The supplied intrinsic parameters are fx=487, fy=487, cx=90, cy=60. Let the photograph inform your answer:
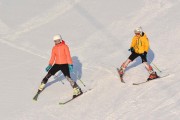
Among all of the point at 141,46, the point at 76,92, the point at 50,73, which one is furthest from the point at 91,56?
the point at 76,92

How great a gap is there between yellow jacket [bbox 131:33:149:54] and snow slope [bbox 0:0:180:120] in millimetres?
849

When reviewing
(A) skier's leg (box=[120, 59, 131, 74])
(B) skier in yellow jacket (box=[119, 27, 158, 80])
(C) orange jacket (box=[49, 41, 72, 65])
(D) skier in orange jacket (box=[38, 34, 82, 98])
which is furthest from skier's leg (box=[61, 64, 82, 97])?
(B) skier in yellow jacket (box=[119, 27, 158, 80])

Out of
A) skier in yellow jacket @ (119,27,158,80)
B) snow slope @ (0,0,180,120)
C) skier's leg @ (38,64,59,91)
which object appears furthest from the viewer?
skier in yellow jacket @ (119,27,158,80)

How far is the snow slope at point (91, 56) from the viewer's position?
12984mm

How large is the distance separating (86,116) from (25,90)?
2919 mm

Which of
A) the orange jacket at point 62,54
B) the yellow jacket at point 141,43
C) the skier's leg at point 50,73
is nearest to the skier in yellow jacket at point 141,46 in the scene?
the yellow jacket at point 141,43

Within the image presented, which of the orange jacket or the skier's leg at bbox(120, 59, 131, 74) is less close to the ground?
the orange jacket

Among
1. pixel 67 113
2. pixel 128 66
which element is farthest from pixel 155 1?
pixel 67 113

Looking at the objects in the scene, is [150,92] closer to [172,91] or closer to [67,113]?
[172,91]

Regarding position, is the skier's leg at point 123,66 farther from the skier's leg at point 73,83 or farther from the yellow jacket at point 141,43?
the skier's leg at point 73,83

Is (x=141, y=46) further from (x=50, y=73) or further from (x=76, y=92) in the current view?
(x=50, y=73)

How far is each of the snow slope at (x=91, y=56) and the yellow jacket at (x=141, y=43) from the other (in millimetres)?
849

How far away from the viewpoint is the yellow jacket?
46.2 feet

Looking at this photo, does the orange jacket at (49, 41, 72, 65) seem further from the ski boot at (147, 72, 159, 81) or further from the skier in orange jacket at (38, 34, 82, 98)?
the ski boot at (147, 72, 159, 81)
